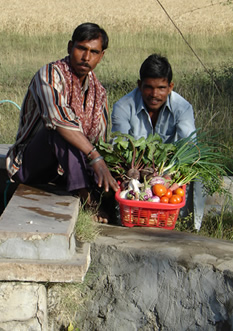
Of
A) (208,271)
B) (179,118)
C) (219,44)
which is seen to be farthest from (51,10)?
(208,271)

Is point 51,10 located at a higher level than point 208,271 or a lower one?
higher

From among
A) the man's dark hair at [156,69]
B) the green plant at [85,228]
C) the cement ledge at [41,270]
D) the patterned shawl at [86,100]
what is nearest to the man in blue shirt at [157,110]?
the man's dark hair at [156,69]

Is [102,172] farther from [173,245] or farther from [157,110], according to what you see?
[157,110]

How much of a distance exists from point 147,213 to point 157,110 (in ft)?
3.43

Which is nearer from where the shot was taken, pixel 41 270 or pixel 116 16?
pixel 41 270

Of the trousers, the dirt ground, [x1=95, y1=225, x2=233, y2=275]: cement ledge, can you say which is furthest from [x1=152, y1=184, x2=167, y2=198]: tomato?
the dirt ground

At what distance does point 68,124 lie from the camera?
132 inches

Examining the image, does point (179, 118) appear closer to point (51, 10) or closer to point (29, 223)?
point (29, 223)

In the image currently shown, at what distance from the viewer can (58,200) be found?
3.44 m

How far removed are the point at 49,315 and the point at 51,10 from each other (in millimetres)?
20524

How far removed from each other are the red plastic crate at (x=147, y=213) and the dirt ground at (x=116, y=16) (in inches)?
247

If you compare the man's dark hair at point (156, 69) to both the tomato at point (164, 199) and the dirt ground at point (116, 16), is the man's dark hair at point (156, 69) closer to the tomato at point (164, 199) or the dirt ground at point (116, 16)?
the tomato at point (164, 199)

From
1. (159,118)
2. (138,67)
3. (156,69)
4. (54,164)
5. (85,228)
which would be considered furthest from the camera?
(138,67)

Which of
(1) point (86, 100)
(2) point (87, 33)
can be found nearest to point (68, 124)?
(1) point (86, 100)
